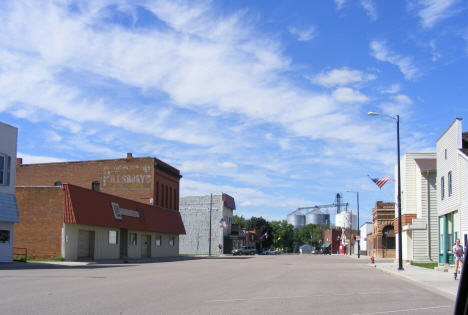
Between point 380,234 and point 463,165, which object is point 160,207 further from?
point 463,165

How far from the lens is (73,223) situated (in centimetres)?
3359

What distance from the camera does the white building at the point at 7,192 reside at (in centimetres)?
2805

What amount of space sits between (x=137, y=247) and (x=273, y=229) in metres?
81.7

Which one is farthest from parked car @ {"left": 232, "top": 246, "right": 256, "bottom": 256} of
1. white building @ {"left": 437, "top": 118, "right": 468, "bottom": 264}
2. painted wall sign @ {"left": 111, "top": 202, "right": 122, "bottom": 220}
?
white building @ {"left": 437, "top": 118, "right": 468, "bottom": 264}

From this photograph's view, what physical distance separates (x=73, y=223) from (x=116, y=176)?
21617 mm

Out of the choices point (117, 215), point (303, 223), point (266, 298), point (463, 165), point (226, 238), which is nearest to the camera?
point (266, 298)

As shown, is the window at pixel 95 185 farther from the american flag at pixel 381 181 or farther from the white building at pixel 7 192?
the american flag at pixel 381 181

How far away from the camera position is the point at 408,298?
1352 centimetres

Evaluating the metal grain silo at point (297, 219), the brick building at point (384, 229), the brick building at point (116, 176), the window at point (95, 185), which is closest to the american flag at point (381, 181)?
the brick building at point (384, 229)

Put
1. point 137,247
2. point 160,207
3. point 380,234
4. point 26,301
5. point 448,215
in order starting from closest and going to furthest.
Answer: point 26,301, point 448,215, point 137,247, point 160,207, point 380,234

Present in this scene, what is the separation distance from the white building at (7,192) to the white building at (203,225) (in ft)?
164

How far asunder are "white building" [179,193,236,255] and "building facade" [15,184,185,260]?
3583 cm

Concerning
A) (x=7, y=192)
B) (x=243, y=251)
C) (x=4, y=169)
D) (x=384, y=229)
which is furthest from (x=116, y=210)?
(x=243, y=251)

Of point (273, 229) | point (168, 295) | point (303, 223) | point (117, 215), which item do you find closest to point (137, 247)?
point (117, 215)
